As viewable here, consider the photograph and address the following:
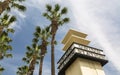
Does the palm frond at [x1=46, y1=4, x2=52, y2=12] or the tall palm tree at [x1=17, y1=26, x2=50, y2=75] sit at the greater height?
the palm frond at [x1=46, y1=4, x2=52, y2=12]

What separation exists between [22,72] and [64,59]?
7273 mm

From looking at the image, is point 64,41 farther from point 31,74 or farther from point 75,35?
point 31,74

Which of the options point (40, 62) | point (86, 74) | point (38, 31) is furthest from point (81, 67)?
point (38, 31)

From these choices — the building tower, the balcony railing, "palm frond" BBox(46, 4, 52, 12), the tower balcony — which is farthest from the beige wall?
"palm frond" BBox(46, 4, 52, 12)

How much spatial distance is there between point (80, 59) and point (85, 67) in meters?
1.44

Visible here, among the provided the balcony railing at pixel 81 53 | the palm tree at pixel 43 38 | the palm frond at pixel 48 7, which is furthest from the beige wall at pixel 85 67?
the palm frond at pixel 48 7

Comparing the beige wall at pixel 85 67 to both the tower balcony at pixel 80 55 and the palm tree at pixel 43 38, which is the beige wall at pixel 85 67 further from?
the palm tree at pixel 43 38

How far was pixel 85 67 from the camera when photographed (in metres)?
28.5

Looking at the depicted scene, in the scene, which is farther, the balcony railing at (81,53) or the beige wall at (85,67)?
the balcony railing at (81,53)

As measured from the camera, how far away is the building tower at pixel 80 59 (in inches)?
1131

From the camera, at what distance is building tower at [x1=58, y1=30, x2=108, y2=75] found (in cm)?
2872

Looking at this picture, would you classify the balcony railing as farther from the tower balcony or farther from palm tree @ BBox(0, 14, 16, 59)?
palm tree @ BBox(0, 14, 16, 59)

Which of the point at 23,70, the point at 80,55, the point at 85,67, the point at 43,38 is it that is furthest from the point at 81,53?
the point at 23,70

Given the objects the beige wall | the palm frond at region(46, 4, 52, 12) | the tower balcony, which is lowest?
the beige wall
